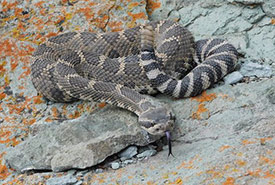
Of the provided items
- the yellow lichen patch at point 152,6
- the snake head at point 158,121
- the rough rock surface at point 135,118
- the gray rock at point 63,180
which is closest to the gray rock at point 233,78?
the rough rock surface at point 135,118

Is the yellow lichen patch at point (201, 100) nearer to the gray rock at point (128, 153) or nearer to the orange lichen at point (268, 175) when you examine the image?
the gray rock at point (128, 153)

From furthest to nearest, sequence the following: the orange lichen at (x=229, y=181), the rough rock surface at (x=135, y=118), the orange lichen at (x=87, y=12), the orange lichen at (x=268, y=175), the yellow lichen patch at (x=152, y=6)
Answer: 1. the yellow lichen patch at (x=152, y=6)
2. the orange lichen at (x=87, y=12)
3. the rough rock surface at (x=135, y=118)
4. the orange lichen at (x=229, y=181)
5. the orange lichen at (x=268, y=175)

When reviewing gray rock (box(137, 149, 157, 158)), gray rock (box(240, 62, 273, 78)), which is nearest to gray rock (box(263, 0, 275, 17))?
gray rock (box(240, 62, 273, 78))

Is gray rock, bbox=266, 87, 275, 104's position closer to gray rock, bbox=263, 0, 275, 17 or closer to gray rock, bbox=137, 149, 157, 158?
gray rock, bbox=137, 149, 157, 158

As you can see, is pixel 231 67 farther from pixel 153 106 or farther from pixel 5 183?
pixel 5 183

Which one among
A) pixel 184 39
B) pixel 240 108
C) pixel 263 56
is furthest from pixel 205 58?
pixel 240 108

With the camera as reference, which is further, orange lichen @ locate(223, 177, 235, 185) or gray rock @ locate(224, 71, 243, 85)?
gray rock @ locate(224, 71, 243, 85)
